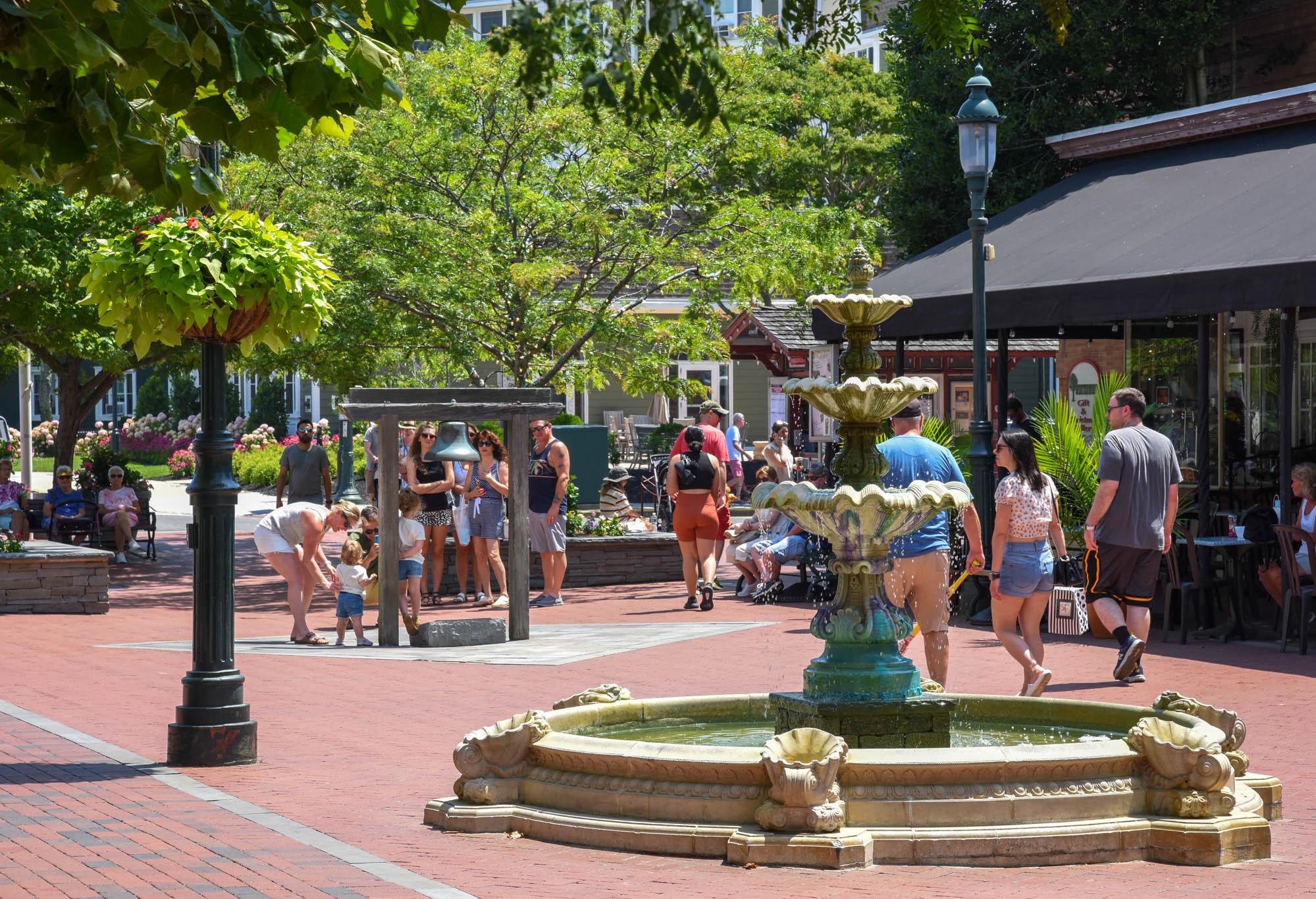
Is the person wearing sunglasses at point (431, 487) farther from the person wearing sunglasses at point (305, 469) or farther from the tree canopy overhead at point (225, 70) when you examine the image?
the tree canopy overhead at point (225, 70)

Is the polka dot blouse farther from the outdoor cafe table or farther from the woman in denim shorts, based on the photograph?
the outdoor cafe table

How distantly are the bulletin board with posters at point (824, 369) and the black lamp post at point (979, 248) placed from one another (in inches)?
151

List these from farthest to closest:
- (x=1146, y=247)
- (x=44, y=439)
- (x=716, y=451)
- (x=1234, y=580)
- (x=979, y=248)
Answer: (x=44, y=439) → (x=716, y=451) → (x=1146, y=247) → (x=979, y=248) → (x=1234, y=580)

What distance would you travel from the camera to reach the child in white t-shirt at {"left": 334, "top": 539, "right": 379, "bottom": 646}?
1327cm

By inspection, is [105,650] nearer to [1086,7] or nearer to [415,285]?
[415,285]

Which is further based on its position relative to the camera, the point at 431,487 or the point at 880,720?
the point at 431,487

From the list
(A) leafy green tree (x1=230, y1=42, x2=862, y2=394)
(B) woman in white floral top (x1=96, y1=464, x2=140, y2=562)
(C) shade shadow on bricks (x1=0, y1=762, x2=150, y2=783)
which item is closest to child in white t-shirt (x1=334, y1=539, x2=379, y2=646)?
(C) shade shadow on bricks (x1=0, y1=762, x2=150, y2=783)

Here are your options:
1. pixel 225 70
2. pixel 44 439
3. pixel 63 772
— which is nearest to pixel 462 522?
pixel 63 772

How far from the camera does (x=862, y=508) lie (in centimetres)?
713

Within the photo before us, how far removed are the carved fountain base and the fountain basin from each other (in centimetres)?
61

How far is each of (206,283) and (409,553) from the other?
18.0 ft

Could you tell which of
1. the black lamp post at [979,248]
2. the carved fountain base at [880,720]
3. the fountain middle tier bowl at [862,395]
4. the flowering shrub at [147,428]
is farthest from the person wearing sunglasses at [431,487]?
the flowering shrub at [147,428]

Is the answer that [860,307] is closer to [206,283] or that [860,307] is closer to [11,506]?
[206,283]

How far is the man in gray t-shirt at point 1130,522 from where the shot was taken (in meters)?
10.5
